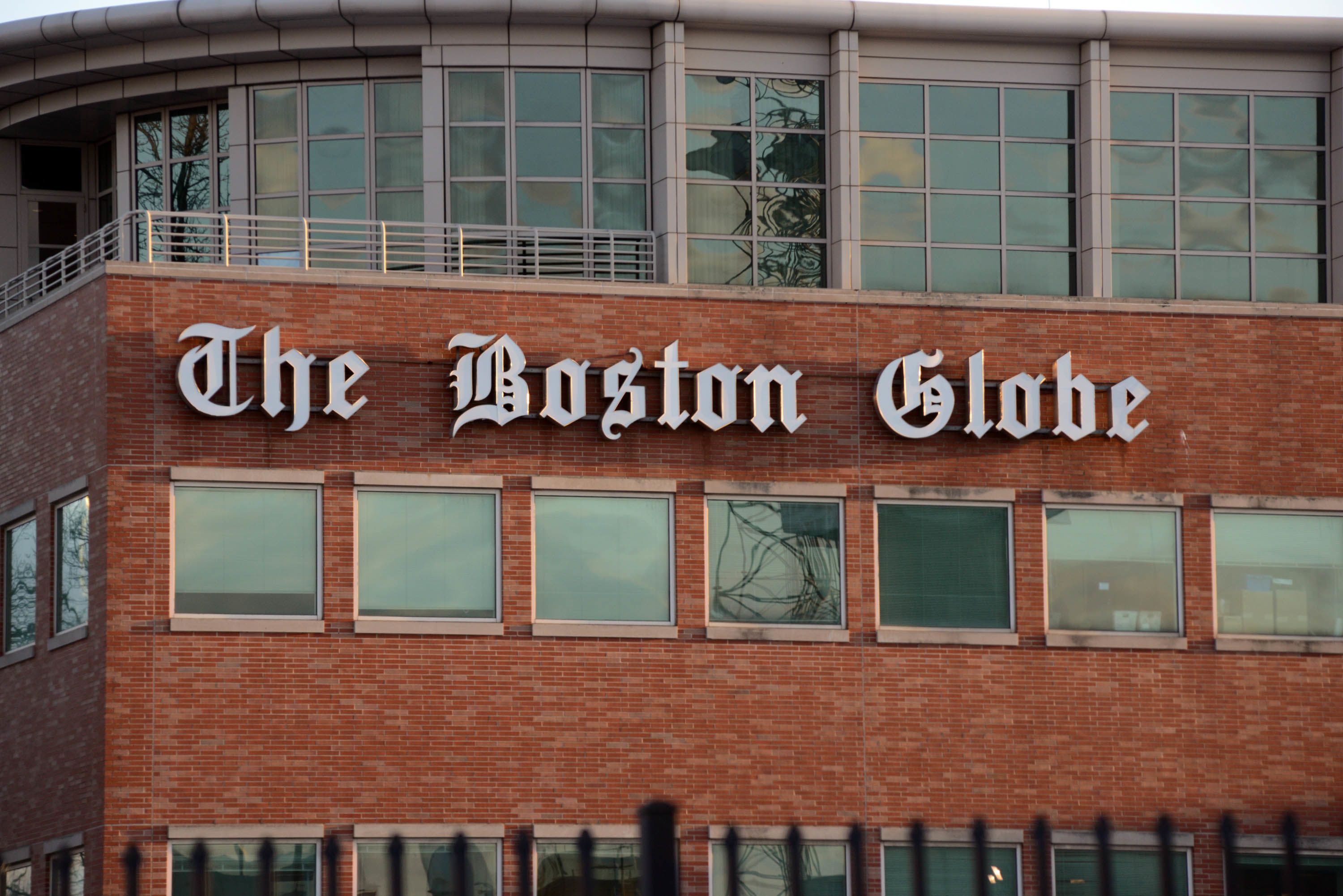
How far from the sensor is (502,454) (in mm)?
26297

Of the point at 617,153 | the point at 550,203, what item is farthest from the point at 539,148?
the point at 617,153

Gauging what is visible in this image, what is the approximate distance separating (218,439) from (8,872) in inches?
271

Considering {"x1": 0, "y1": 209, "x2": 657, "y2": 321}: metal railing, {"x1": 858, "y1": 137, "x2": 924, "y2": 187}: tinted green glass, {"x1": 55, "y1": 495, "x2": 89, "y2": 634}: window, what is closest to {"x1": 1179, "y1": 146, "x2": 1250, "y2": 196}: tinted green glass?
{"x1": 858, "y1": 137, "x2": 924, "y2": 187}: tinted green glass

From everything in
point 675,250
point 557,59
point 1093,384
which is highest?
point 557,59

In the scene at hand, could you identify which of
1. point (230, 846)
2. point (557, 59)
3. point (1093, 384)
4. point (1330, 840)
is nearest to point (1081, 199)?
point (1093, 384)

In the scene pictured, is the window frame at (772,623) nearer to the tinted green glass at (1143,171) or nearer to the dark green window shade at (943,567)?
the dark green window shade at (943,567)

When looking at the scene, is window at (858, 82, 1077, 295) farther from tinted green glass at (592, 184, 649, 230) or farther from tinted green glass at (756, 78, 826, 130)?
tinted green glass at (592, 184, 649, 230)

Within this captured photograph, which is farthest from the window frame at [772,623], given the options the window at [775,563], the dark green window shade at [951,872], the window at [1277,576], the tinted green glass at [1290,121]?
the tinted green glass at [1290,121]

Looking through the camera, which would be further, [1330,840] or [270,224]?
[270,224]

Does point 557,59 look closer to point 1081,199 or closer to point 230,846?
point 1081,199

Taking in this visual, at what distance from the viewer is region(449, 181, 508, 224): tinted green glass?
103 feet

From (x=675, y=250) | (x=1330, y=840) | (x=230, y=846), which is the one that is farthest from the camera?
(x=675, y=250)

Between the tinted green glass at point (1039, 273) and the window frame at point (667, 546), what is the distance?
8281 millimetres

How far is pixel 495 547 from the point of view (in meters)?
26.1
